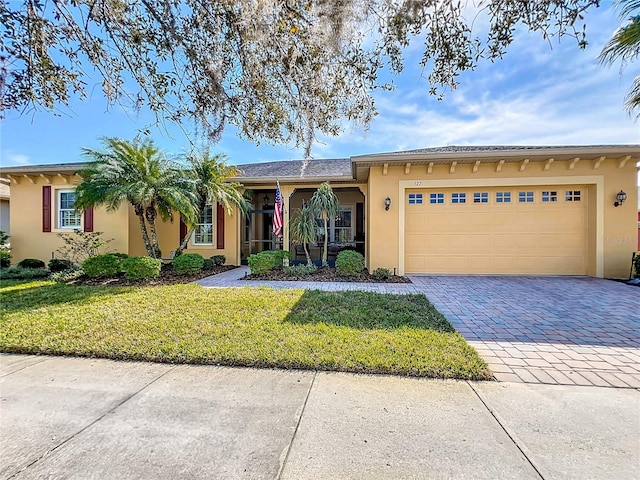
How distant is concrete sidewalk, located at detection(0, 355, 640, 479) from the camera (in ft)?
6.18

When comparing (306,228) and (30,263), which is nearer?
(306,228)

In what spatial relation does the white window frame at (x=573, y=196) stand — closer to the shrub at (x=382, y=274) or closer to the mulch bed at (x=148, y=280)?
the shrub at (x=382, y=274)

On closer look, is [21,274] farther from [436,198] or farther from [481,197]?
[481,197]

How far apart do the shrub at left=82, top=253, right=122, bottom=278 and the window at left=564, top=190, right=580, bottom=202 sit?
13.5m

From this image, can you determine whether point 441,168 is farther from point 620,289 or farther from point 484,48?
point 484,48

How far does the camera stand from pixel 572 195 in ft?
29.3

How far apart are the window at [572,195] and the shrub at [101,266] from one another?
13.5 m

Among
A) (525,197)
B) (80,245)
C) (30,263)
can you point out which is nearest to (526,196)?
(525,197)

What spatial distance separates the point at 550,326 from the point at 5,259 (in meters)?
16.2

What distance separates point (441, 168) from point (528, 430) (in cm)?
A: 804

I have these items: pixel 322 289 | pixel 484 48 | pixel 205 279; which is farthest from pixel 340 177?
pixel 484 48

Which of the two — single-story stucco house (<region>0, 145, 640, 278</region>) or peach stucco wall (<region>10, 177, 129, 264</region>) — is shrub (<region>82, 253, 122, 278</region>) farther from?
peach stucco wall (<region>10, 177, 129, 264</region>)

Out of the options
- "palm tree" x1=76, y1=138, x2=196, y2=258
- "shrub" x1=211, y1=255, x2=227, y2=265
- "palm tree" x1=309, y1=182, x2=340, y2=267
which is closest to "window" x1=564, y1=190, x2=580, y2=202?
"palm tree" x1=309, y1=182, x2=340, y2=267

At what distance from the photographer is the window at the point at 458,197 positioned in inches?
366
